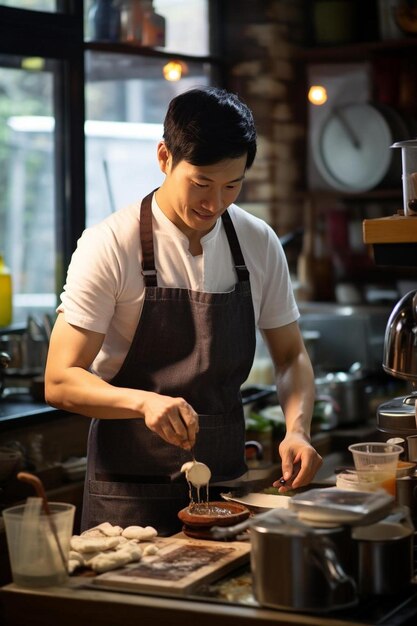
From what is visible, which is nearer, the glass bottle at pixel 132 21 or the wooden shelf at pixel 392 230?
the wooden shelf at pixel 392 230

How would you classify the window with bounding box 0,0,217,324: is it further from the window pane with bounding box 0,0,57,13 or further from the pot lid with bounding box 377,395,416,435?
the pot lid with bounding box 377,395,416,435

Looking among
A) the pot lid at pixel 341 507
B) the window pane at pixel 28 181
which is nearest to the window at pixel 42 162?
the window pane at pixel 28 181

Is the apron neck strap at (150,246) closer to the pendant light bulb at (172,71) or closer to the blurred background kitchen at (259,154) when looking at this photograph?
the blurred background kitchen at (259,154)

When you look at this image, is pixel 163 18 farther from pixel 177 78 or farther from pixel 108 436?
pixel 108 436

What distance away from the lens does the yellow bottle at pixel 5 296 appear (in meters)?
4.67

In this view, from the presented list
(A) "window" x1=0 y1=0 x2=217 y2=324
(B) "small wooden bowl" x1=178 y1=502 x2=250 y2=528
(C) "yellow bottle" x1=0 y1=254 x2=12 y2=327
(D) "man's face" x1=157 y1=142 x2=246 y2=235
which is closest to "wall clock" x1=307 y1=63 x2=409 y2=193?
(A) "window" x1=0 y1=0 x2=217 y2=324

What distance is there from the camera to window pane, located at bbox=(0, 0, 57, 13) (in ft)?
15.0

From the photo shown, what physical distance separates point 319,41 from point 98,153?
5.52 feet

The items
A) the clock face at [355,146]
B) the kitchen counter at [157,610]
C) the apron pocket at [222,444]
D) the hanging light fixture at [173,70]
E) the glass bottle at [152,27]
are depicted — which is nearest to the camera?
the kitchen counter at [157,610]

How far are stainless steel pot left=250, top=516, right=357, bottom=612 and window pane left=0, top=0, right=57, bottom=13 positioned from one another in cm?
302

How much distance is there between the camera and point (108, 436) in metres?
2.91

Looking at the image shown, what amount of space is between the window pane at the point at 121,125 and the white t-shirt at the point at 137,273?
84.1 inches

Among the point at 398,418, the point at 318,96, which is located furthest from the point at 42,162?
the point at 398,418

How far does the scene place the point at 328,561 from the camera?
6.85 feet
